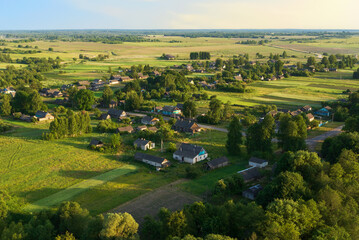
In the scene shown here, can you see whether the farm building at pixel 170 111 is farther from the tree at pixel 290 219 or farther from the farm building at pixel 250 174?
the tree at pixel 290 219

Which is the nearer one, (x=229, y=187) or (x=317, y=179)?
(x=317, y=179)

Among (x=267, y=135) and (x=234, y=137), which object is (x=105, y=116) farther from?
(x=267, y=135)

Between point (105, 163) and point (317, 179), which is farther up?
point (317, 179)

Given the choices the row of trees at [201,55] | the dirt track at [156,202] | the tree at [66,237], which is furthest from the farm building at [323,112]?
the row of trees at [201,55]

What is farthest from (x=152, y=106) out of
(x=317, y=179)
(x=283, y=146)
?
(x=317, y=179)

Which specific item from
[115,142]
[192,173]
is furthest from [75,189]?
[192,173]

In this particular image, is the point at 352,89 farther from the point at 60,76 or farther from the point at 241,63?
the point at 60,76

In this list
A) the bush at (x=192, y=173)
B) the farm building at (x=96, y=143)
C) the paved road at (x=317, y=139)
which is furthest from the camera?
the paved road at (x=317, y=139)
